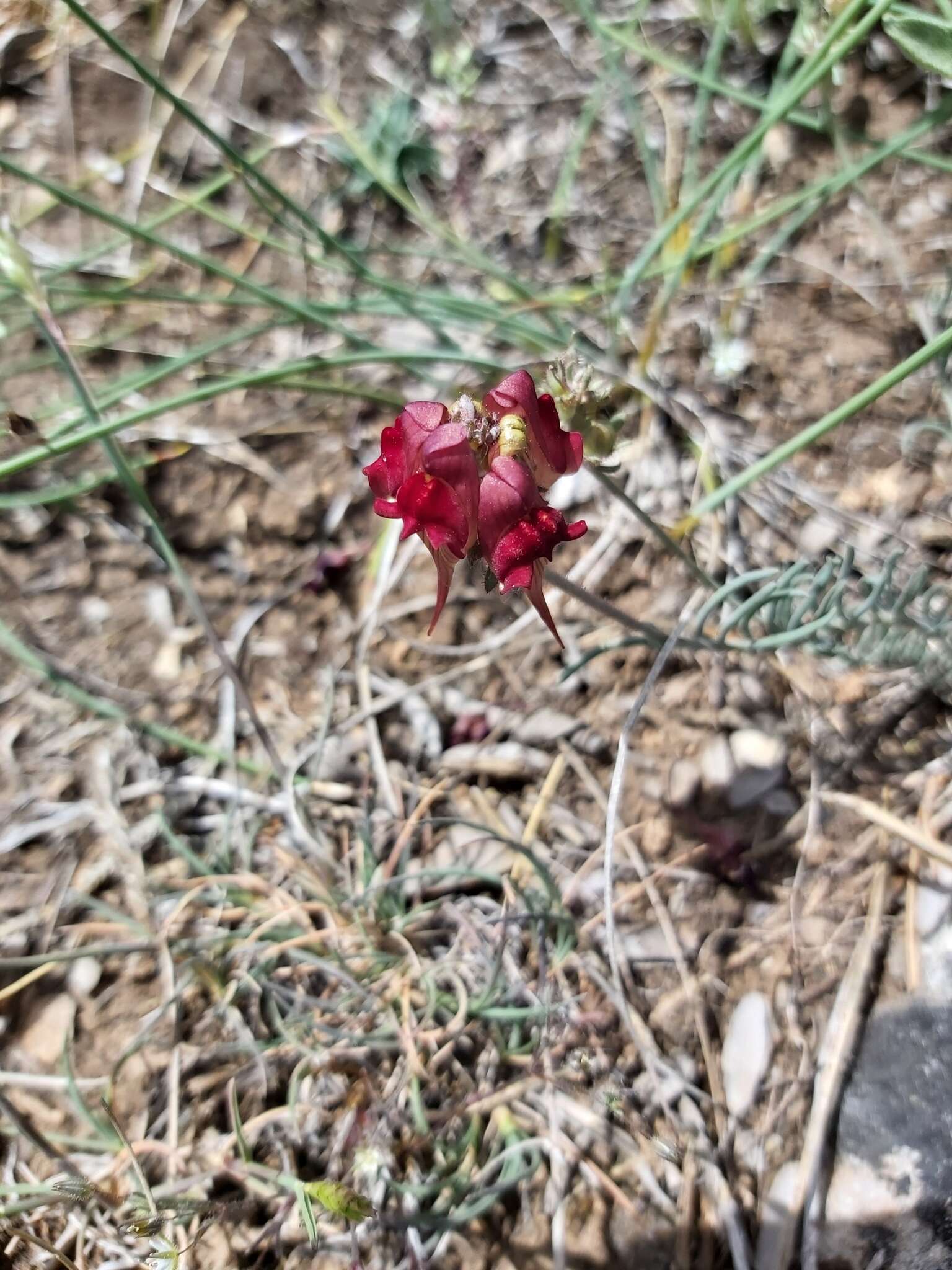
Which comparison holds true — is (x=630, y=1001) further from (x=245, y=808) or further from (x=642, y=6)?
(x=642, y=6)

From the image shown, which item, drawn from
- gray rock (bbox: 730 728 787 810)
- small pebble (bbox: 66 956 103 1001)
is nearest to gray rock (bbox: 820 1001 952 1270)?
gray rock (bbox: 730 728 787 810)

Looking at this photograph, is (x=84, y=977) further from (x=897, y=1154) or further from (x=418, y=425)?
(x=897, y=1154)

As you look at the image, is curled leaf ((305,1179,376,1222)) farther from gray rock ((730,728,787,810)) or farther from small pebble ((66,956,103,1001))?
gray rock ((730,728,787,810))

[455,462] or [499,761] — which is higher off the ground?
[455,462]

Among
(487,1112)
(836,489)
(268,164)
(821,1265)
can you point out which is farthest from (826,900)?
(268,164)

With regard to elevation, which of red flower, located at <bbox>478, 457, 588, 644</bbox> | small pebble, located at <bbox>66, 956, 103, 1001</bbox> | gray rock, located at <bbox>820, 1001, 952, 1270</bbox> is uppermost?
red flower, located at <bbox>478, 457, 588, 644</bbox>

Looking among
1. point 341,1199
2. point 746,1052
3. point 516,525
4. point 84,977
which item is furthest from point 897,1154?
point 84,977

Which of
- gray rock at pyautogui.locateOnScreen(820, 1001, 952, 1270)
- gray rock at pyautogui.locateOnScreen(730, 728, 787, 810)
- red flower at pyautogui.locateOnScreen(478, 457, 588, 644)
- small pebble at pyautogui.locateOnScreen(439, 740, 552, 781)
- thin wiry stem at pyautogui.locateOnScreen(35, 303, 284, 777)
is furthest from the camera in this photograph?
small pebble at pyautogui.locateOnScreen(439, 740, 552, 781)
